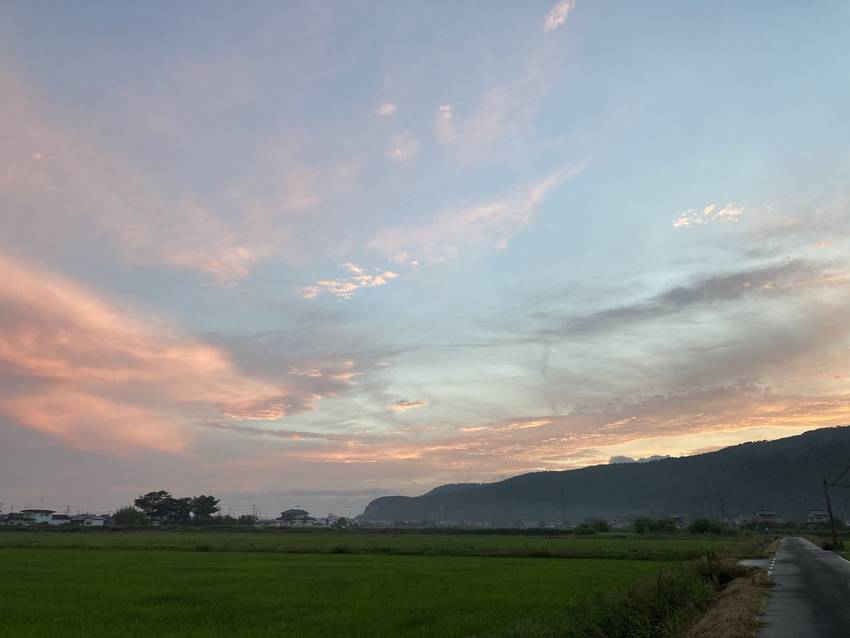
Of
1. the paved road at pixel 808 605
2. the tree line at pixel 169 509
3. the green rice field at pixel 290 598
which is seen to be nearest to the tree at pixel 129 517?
the tree line at pixel 169 509

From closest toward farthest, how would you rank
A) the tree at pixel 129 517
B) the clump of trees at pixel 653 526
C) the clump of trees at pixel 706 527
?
the clump of trees at pixel 706 527 → the clump of trees at pixel 653 526 → the tree at pixel 129 517

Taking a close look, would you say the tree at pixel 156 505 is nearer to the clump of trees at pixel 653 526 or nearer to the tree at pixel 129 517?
the tree at pixel 129 517

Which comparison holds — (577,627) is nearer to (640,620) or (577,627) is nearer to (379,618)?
(640,620)

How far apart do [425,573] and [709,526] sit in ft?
390

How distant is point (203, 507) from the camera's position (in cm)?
19675

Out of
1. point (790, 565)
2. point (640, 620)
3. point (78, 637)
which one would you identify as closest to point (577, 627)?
point (640, 620)

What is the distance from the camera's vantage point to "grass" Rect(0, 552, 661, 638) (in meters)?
18.5

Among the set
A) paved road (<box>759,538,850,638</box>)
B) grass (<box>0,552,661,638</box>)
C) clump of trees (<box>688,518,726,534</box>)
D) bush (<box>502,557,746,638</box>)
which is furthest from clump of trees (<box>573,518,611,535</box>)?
bush (<box>502,557,746,638</box>)

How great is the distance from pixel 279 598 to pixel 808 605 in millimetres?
18580

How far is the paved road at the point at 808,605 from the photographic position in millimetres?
15203

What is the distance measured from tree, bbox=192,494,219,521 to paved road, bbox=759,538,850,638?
19129cm

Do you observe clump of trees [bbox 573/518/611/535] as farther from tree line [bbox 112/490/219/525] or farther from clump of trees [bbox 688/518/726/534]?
tree line [bbox 112/490/219/525]

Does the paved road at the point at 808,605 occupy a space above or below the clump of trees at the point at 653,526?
above

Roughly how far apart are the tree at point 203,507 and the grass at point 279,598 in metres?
167
